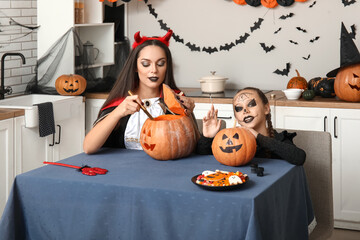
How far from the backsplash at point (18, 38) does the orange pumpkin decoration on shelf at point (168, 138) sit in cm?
213

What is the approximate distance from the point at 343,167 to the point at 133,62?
1883 mm

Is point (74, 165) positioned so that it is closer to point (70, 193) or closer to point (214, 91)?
point (70, 193)

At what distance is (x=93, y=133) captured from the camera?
2479 millimetres

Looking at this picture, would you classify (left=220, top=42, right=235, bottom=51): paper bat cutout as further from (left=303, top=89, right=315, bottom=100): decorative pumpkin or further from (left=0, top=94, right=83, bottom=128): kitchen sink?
(left=0, top=94, right=83, bottom=128): kitchen sink

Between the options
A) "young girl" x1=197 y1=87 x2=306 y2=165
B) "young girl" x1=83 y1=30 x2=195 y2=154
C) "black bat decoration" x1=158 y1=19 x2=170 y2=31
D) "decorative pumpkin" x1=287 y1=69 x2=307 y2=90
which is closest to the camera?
"young girl" x1=197 y1=87 x2=306 y2=165

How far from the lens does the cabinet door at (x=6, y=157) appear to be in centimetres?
343

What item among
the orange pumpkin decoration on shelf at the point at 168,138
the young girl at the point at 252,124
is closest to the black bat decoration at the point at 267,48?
the young girl at the point at 252,124

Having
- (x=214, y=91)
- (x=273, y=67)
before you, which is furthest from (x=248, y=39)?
(x=214, y=91)

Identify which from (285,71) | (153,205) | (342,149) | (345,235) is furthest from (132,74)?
(285,71)

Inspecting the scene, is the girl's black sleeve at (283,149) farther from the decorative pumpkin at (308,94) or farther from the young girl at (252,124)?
the decorative pumpkin at (308,94)

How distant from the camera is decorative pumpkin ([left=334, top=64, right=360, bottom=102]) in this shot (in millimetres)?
3764

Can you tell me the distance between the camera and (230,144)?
2.18 m

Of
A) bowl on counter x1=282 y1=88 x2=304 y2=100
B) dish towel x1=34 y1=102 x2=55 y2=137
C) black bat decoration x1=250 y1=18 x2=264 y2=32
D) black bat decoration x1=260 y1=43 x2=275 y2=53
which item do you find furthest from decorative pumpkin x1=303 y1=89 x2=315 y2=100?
dish towel x1=34 y1=102 x2=55 y2=137

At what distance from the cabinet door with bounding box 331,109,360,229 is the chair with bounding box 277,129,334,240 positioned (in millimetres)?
1239
